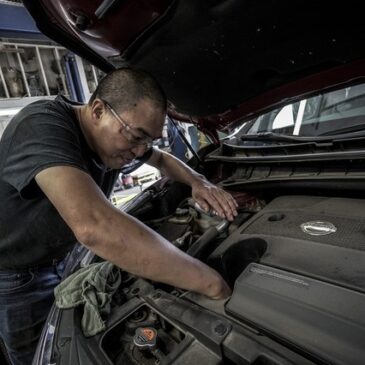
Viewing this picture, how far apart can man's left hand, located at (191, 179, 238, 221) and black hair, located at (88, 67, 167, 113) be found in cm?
41

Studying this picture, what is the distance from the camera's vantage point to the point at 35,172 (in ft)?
2.61

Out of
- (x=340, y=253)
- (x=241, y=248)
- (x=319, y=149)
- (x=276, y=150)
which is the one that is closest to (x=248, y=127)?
(x=276, y=150)

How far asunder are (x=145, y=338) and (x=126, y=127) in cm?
62

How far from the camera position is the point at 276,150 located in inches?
47.7

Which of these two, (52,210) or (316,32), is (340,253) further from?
(52,210)

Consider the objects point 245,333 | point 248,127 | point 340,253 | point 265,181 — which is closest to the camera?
point 245,333

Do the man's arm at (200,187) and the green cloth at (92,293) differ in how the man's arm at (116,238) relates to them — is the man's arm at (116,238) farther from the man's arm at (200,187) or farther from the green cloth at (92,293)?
the man's arm at (200,187)

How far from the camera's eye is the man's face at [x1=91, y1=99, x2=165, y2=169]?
959 mm

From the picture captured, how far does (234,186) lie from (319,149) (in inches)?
15.1

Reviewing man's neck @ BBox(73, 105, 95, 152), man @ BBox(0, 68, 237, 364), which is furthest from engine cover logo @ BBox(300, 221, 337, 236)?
man's neck @ BBox(73, 105, 95, 152)

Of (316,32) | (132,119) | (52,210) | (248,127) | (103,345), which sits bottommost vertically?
(103,345)

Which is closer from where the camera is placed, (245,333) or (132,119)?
(245,333)

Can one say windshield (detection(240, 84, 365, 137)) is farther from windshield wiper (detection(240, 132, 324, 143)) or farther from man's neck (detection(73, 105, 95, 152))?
man's neck (detection(73, 105, 95, 152))

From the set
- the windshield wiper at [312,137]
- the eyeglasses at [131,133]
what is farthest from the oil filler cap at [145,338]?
the windshield wiper at [312,137]
